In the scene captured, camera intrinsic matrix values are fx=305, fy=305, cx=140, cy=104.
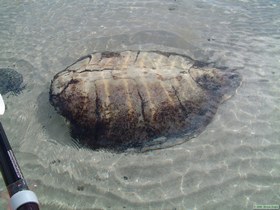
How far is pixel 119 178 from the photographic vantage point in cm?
514

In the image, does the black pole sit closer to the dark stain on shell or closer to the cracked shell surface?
the cracked shell surface

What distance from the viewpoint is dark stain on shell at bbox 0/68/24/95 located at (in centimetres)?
721

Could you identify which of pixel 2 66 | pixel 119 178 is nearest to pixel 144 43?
pixel 2 66

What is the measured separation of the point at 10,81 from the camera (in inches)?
293

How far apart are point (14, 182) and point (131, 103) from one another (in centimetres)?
306

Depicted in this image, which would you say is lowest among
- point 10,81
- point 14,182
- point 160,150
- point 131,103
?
point 160,150

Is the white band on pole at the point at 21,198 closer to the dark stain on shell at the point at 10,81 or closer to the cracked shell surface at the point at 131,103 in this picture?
the cracked shell surface at the point at 131,103

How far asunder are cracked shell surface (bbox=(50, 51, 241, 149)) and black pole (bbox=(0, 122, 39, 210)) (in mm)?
2543

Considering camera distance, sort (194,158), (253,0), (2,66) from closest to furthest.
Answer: (194,158)
(2,66)
(253,0)

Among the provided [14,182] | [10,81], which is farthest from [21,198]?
[10,81]

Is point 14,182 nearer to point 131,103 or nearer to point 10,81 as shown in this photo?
point 131,103

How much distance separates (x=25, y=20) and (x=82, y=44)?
292 centimetres

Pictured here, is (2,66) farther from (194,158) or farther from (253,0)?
(253,0)

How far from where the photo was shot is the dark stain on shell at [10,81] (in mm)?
7207
